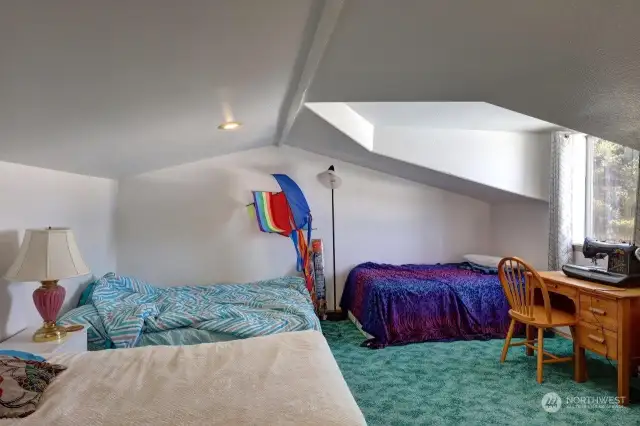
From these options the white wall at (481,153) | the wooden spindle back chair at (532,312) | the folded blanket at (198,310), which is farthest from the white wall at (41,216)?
the wooden spindle back chair at (532,312)

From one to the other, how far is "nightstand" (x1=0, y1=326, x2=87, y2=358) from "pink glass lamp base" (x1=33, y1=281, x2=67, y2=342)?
47mm

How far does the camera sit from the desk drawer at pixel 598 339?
2.67 metres

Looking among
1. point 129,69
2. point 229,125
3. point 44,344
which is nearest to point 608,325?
point 229,125

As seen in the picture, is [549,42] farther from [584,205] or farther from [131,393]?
[584,205]

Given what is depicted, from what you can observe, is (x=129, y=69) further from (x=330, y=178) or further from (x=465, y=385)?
(x=330, y=178)

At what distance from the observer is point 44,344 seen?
2.13 m

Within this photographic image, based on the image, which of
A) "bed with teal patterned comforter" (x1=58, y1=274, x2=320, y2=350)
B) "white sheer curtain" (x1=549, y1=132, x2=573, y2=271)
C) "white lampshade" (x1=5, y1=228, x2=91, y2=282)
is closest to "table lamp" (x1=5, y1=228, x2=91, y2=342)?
"white lampshade" (x1=5, y1=228, x2=91, y2=282)

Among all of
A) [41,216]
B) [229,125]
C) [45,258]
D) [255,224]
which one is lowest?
[45,258]

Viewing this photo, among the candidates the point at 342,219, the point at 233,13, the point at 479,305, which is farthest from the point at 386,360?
the point at 233,13

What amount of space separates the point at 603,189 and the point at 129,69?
3969mm

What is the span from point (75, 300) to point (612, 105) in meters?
3.60

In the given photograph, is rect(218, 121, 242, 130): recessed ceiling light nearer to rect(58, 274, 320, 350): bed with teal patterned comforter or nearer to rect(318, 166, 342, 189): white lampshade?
rect(58, 274, 320, 350): bed with teal patterned comforter

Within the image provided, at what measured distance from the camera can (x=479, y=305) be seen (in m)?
3.95

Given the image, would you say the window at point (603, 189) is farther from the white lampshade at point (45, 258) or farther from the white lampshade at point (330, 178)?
the white lampshade at point (45, 258)
